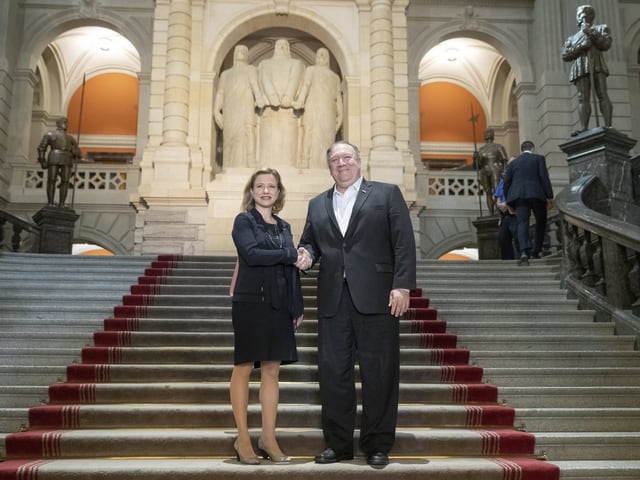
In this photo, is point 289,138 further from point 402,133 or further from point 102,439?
point 102,439

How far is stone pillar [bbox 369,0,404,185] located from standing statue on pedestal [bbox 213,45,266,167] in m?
2.06

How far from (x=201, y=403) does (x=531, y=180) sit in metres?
4.80

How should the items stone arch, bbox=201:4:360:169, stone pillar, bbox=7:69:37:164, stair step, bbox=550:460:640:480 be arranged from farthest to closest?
stone pillar, bbox=7:69:37:164 < stone arch, bbox=201:4:360:169 < stair step, bbox=550:460:640:480

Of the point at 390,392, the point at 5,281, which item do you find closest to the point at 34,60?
the point at 5,281

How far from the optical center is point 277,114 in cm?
1152

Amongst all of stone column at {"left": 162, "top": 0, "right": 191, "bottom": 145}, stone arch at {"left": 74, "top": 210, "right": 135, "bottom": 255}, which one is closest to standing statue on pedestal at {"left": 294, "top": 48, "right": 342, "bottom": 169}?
stone column at {"left": 162, "top": 0, "right": 191, "bottom": 145}

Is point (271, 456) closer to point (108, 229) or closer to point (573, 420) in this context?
point (573, 420)

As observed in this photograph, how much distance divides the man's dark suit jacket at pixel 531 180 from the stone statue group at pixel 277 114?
4537 millimetres

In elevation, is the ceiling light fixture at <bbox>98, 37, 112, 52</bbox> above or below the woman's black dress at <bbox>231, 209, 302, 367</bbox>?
above

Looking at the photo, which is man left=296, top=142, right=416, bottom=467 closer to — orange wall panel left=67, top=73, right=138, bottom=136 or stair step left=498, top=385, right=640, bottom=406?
stair step left=498, top=385, right=640, bottom=406

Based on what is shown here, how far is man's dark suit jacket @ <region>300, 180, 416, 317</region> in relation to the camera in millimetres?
3320

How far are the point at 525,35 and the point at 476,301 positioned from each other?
1100cm

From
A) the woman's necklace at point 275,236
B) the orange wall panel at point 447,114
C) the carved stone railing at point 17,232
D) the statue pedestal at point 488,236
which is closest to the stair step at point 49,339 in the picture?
the woman's necklace at point 275,236

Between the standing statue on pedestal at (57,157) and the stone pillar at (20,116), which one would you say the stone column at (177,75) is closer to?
the standing statue on pedestal at (57,157)
